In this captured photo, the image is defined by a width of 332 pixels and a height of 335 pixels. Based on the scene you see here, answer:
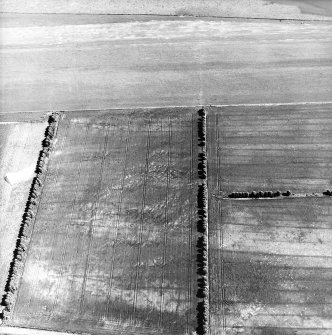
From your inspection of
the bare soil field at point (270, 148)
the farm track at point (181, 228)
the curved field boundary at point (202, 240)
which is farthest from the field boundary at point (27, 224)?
the bare soil field at point (270, 148)

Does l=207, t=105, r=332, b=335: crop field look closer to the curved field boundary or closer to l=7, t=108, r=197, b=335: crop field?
the curved field boundary

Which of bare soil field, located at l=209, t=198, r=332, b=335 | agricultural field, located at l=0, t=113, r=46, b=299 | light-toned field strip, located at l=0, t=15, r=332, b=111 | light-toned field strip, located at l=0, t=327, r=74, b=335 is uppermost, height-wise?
light-toned field strip, located at l=0, t=15, r=332, b=111

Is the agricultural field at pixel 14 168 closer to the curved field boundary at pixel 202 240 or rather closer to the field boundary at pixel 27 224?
the field boundary at pixel 27 224

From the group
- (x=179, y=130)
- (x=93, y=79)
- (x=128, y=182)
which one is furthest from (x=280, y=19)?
(x=128, y=182)

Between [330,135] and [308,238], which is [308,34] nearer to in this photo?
[330,135]

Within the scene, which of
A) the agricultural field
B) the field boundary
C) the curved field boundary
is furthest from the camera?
the agricultural field

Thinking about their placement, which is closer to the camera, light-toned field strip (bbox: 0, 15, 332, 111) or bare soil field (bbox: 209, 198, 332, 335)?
bare soil field (bbox: 209, 198, 332, 335)

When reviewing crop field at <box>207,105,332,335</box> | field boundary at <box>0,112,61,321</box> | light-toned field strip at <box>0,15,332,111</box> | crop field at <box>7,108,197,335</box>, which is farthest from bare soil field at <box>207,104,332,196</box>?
field boundary at <box>0,112,61,321</box>
